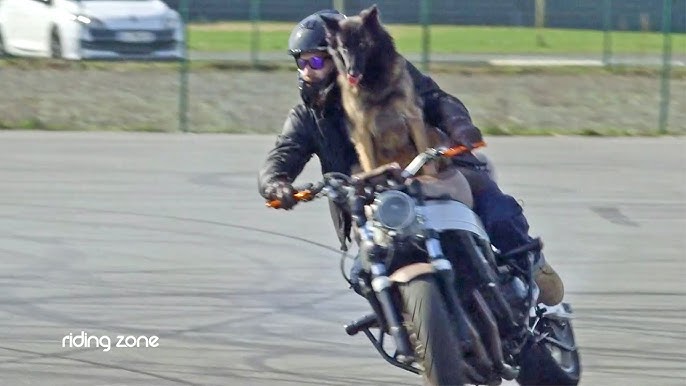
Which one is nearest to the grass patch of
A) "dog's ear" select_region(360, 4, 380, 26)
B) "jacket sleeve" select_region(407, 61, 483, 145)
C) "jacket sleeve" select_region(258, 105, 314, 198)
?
"jacket sleeve" select_region(258, 105, 314, 198)

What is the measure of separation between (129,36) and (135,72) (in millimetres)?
581

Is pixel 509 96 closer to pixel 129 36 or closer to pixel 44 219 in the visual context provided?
pixel 129 36

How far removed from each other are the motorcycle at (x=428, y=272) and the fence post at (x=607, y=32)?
18.5 meters

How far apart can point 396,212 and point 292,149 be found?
80cm

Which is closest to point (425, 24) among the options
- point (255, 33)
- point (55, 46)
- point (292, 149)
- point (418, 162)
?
point (255, 33)

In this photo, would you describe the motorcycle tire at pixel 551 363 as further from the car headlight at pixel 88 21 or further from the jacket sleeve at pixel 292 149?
the car headlight at pixel 88 21

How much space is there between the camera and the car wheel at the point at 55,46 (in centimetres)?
2132

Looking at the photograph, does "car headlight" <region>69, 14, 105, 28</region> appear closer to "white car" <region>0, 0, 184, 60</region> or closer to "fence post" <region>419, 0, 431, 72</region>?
"white car" <region>0, 0, 184, 60</region>

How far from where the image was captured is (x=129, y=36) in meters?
21.0

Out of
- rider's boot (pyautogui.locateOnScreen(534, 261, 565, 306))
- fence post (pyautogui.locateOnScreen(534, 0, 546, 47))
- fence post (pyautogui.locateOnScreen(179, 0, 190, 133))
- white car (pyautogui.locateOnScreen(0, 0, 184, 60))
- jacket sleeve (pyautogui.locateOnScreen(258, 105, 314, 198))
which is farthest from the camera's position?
fence post (pyautogui.locateOnScreen(534, 0, 546, 47))

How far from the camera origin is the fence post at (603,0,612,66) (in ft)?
77.2

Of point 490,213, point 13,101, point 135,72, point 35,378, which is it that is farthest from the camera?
point 135,72

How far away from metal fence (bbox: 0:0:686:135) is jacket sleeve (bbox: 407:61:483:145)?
11.9 metres

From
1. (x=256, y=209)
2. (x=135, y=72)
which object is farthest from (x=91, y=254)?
(x=135, y=72)
